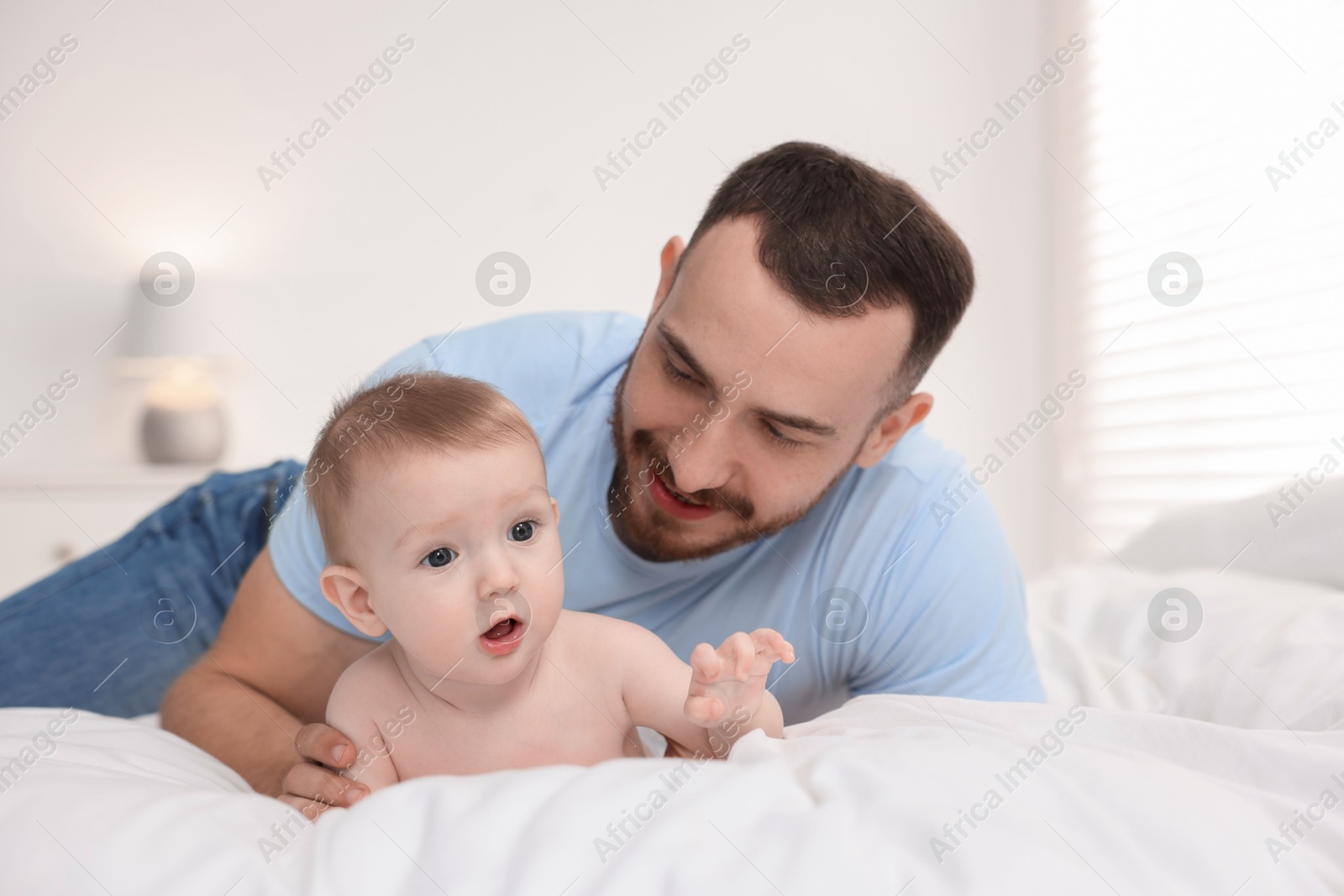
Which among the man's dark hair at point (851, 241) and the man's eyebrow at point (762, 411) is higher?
the man's dark hair at point (851, 241)

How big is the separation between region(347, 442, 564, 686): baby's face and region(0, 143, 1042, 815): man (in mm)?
320

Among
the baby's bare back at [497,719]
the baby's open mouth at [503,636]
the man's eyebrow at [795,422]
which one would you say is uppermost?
the man's eyebrow at [795,422]

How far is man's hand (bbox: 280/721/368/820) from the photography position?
0.86 meters

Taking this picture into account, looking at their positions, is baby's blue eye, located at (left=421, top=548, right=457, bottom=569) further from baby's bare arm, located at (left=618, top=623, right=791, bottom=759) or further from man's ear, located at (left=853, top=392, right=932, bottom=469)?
man's ear, located at (left=853, top=392, right=932, bottom=469)

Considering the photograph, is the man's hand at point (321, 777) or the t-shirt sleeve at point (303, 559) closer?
the man's hand at point (321, 777)

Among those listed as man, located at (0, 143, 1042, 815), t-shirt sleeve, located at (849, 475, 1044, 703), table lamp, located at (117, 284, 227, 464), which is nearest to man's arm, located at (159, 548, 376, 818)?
man, located at (0, 143, 1042, 815)

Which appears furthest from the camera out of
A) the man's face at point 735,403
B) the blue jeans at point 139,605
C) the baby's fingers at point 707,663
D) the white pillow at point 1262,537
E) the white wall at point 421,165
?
the white wall at point 421,165

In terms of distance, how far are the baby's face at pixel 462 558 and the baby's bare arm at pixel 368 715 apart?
11cm

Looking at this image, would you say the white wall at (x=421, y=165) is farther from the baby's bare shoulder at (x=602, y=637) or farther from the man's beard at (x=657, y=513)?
the baby's bare shoulder at (x=602, y=637)

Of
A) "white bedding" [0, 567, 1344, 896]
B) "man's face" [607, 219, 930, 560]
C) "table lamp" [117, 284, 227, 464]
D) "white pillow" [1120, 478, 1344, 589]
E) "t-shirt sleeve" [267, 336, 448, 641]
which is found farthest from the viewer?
"table lamp" [117, 284, 227, 464]

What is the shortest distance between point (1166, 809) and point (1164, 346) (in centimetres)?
230

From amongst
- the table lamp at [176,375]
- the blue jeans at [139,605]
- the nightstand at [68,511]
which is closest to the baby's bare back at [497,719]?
the blue jeans at [139,605]

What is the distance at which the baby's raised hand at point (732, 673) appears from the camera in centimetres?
78

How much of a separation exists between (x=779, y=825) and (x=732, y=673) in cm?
20
